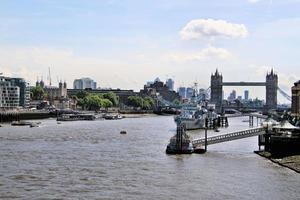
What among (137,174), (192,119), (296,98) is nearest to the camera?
(137,174)

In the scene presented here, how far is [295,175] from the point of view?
55.9 metres

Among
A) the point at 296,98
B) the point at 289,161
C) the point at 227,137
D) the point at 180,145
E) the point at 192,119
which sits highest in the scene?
the point at 296,98

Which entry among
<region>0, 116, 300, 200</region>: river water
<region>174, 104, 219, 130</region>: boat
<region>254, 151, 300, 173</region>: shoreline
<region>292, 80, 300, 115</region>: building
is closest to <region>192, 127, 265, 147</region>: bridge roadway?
<region>0, 116, 300, 200</region>: river water

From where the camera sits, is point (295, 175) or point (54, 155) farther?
point (54, 155)

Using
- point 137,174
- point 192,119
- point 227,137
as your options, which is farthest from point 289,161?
point 192,119

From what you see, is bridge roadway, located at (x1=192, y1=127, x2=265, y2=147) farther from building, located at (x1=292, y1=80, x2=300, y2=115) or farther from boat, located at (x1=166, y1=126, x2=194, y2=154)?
building, located at (x1=292, y1=80, x2=300, y2=115)

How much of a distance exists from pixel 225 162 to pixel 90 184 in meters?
21.2

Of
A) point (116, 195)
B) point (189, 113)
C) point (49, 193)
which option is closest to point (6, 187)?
point (49, 193)

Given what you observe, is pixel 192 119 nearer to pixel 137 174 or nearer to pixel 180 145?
pixel 180 145

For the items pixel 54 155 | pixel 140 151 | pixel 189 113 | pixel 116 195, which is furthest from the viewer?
pixel 189 113

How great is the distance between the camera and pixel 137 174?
55875mm

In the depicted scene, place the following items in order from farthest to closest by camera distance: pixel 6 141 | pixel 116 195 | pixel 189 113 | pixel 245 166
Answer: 1. pixel 189 113
2. pixel 6 141
3. pixel 245 166
4. pixel 116 195

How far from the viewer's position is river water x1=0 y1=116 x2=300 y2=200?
→ 46.1 metres

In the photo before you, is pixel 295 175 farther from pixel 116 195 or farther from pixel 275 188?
pixel 116 195
